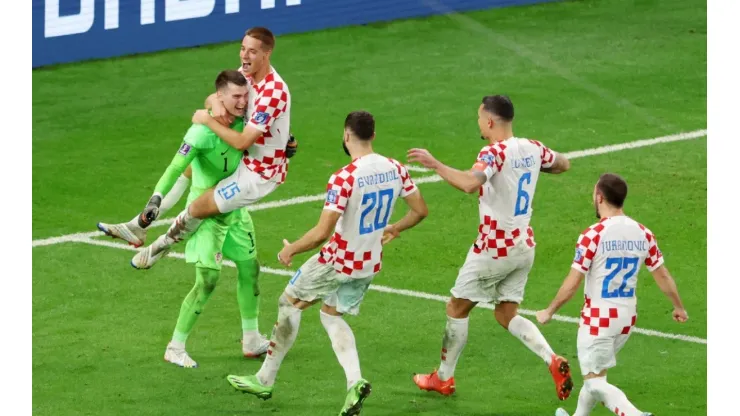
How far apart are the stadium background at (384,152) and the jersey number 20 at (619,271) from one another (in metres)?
1.27

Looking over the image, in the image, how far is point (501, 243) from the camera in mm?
11094

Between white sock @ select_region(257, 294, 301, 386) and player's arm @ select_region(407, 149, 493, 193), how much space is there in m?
1.43

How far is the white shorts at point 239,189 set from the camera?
1165cm

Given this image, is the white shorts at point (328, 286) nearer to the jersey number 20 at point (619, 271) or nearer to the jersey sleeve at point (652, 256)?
the jersey number 20 at point (619, 271)

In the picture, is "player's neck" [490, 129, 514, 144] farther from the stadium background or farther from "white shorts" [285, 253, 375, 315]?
the stadium background

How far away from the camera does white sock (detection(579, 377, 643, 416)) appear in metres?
10.1

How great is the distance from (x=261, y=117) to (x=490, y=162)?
181 cm

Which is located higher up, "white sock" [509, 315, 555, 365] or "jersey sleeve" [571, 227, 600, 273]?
"jersey sleeve" [571, 227, 600, 273]

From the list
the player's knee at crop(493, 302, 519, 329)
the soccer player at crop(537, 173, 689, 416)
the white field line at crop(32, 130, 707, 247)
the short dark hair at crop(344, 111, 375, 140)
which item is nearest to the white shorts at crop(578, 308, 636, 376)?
the soccer player at crop(537, 173, 689, 416)

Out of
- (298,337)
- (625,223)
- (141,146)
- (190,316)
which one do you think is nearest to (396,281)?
(298,337)

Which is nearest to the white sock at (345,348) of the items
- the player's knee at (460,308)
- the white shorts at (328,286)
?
the white shorts at (328,286)

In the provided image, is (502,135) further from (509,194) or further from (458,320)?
(458,320)

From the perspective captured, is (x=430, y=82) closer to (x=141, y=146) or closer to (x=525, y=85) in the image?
(x=525, y=85)

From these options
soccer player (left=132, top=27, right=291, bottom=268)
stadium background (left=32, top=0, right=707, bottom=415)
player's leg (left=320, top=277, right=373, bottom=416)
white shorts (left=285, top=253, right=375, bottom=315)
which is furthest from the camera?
stadium background (left=32, top=0, right=707, bottom=415)
